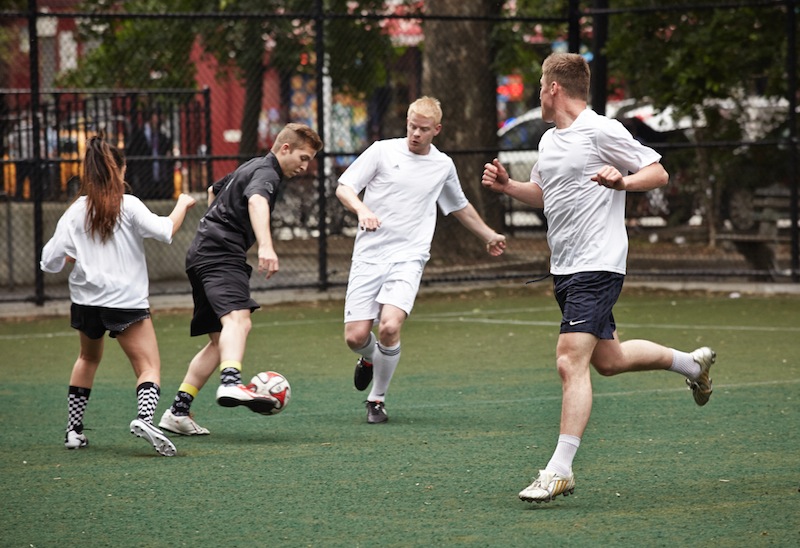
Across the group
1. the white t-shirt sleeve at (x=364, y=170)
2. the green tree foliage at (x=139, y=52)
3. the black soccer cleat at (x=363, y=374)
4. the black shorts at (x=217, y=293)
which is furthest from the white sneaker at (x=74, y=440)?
the green tree foliage at (x=139, y=52)

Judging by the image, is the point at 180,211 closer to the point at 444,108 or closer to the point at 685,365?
the point at 685,365

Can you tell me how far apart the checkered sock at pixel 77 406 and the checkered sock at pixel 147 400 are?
378mm

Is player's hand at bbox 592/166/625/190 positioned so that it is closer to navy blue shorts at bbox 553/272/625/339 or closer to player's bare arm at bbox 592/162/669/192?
player's bare arm at bbox 592/162/669/192

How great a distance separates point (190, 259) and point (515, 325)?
557cm

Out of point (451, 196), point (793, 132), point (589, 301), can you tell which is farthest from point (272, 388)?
point (793, 132)

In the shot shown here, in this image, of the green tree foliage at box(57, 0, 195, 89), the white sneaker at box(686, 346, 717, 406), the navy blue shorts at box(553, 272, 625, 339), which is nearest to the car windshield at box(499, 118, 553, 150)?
the green tree foliage at box(57, 0, 195, 89)

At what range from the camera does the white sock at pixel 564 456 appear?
5.55 m

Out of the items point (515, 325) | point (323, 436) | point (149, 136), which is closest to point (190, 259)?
point (323, 436)

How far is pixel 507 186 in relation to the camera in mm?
6434

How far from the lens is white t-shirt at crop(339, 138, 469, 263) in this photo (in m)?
8.13

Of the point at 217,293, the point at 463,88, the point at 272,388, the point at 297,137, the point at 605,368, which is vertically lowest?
the point at 272,388

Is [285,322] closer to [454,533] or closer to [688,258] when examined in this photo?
[688,258]

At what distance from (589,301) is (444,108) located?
1237cm

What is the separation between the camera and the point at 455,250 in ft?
58.4
